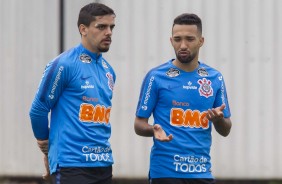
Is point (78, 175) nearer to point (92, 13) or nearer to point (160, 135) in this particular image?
point (160, 135)

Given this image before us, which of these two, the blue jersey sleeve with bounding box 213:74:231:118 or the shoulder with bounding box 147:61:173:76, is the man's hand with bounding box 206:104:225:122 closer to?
the blue jersey sleeve with bounding box 213:74:231:118

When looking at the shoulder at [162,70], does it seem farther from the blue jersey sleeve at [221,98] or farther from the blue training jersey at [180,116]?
the blue jersey sleeve at [221,98]

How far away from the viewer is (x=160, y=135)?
6.29 metres

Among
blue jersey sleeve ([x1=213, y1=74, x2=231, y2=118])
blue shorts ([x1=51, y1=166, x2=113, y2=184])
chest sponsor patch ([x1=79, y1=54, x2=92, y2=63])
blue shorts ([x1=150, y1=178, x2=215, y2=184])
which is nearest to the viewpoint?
blue shorts ([x1=51, y1=166, x2=113, y2=184])

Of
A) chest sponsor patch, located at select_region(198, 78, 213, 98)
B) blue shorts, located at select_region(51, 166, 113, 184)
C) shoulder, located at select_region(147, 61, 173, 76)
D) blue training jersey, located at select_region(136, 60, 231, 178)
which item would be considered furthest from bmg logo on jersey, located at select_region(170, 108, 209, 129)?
blue shorts, located at select_region(51, 166, 113, 184)

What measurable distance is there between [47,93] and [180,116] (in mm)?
1018

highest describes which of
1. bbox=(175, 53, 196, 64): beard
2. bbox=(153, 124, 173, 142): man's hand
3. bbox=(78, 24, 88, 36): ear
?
bbox=(78, 24, 88, 36): ear

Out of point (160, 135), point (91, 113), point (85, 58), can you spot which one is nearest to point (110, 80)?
point (85, 58)

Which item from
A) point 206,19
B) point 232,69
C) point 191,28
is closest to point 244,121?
point 232,69

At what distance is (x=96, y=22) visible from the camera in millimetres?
6523

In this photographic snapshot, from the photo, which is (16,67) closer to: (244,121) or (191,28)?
(244,121)

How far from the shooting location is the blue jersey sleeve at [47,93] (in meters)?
6.36

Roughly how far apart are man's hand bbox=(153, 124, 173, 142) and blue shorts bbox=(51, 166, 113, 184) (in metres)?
0.49

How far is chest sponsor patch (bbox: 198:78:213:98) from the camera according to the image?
22.1ft
